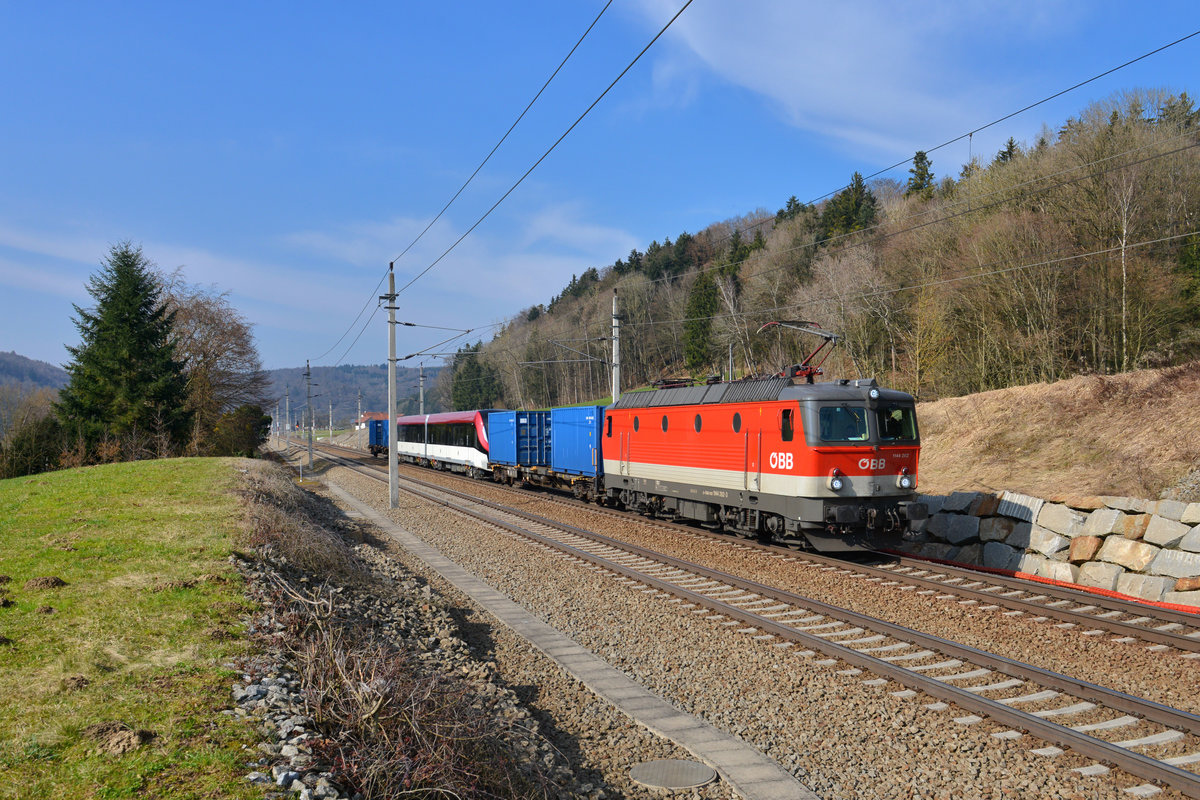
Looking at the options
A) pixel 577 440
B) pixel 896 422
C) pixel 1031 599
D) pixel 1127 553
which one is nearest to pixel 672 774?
pixel 1031 599

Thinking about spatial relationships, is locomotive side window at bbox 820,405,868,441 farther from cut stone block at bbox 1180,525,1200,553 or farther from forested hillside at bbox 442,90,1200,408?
forested hillside at bbox 442,90,1200,408

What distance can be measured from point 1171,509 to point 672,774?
33.6 feet

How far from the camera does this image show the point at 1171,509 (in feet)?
37.3

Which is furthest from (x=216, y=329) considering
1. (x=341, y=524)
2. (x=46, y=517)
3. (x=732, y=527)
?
(x=732, y=527)

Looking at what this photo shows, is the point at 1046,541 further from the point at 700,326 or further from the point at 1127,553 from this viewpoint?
the point at 700,326

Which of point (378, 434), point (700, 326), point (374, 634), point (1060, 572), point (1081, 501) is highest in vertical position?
point (700, 326)

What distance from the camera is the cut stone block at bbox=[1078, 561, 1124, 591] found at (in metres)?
12.0

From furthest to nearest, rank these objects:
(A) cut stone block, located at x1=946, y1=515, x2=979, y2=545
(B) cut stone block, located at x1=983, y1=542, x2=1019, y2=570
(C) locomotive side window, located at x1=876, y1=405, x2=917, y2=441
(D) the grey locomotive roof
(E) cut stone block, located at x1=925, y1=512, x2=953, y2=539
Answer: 1. (E) cut stone block, located at x1=925, y1=512, x2=953, y2=539
2. (A) cut stone block, located at x1=946, y1=515, x2=979, y2=545
3. (B) cut stone block, located at x1=983, y1=542, x2=1019, y2=570
4. (C) locomotive side window, located at x1=876, y1=405, x2=917, y2=441
5. (D) the grey locomotive roof

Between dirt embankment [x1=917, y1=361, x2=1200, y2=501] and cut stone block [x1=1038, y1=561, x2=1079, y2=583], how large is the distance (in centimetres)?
180

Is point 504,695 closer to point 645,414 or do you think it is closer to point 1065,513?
point 1065,513

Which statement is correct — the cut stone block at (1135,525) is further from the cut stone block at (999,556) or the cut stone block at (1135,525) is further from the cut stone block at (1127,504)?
the cut stone block at (999,556)

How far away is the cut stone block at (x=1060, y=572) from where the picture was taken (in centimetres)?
1277

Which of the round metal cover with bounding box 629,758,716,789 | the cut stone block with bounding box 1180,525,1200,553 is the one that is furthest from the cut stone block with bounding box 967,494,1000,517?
the round metal cover with bounding box 629,758,716,789

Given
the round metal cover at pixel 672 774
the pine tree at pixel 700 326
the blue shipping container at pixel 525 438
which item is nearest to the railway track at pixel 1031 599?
the round metal cover at pixel 672 774
